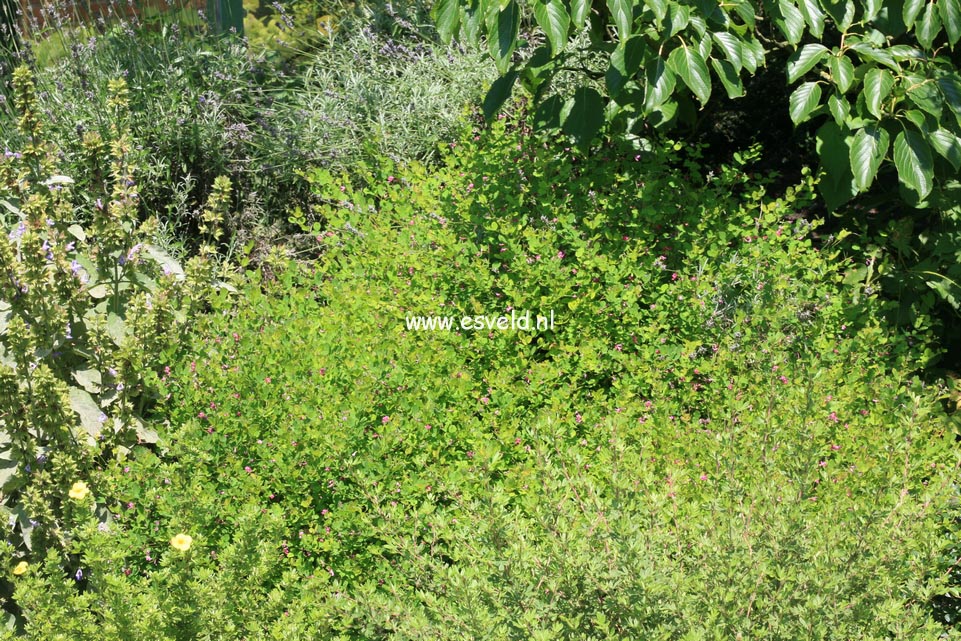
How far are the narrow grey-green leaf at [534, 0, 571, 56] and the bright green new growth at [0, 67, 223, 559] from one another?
3.81 feet

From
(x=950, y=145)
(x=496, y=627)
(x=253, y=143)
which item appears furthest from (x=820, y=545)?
(x=253, y=143)

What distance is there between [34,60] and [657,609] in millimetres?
4578

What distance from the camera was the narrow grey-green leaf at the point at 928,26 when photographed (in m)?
3.00

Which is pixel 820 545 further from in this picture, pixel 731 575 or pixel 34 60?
pixel 34 60

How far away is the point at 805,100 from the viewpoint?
126 inches

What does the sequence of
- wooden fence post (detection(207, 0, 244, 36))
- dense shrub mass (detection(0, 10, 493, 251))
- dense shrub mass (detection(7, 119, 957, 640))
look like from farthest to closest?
wooden fence post (detection(207, 0, 244, 36)) < dense shrub mass (detection(0, 10, 493, 251)) < dense shrub mass (detection(7, 119, 957, 640))

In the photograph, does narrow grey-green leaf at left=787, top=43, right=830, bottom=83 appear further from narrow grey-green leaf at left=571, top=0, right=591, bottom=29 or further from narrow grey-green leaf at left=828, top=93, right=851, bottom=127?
narrow grey-green leaf at left=571, top=0, right=591, bottom=29

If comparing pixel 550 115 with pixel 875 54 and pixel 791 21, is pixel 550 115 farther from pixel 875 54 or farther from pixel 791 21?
pixel 875 54

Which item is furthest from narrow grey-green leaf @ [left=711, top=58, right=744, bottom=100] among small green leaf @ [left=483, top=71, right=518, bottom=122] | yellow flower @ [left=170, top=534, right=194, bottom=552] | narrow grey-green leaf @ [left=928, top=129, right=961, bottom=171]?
yellow flower @ [left=170, top=534, right=194, bottom=552]

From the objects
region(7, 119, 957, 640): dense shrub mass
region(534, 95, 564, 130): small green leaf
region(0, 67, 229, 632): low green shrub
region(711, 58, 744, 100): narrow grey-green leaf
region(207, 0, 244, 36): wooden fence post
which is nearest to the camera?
region(7, 119, 957, 640): dense shrub mass

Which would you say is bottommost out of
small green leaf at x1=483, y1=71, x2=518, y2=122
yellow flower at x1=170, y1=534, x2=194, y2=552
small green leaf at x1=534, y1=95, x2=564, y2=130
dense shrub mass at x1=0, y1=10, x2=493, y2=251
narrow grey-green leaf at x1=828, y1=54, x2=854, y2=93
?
dense shrub mass at x1=0, y1=10, x2=493, y2=251

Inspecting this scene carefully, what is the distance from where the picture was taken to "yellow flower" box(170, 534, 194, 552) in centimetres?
223

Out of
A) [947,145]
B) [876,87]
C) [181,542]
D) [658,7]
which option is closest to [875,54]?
[876,87]

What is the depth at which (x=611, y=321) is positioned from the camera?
3324 millimetres
